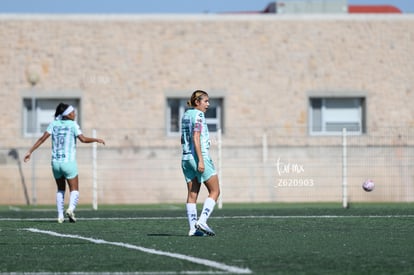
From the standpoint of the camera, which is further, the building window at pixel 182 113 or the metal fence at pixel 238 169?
the building window at pixel 182 113

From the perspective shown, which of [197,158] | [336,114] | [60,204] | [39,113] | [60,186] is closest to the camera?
[197,158]

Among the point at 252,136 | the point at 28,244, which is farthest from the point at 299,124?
the point at 28,244

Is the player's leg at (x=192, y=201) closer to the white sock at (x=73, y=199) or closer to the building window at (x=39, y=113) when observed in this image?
the white sock at (x=73, y=199)

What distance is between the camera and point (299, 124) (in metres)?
35.4

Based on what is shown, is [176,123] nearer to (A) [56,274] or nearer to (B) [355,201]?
(B) [355,201]

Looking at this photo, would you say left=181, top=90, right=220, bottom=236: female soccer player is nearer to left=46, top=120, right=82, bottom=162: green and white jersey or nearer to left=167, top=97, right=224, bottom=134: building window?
left=46, top=120, right=82, bottom=162: green and white jersey

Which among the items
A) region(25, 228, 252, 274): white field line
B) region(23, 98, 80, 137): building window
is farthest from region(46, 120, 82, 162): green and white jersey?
region(23, 98, 80, 137): building window

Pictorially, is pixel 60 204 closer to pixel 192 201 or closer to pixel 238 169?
pixel 192 201

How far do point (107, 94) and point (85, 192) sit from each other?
142 inches

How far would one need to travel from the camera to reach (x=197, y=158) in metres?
15.0

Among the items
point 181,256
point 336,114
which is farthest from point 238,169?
point 181,256

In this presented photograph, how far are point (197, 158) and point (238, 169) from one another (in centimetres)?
1844

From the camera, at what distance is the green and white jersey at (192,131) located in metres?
15.1

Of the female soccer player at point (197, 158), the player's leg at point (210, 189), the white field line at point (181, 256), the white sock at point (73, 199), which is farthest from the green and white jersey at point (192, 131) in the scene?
the white sock at point (73, 199)
